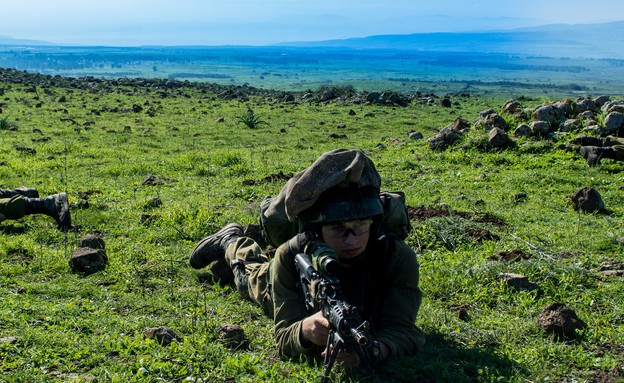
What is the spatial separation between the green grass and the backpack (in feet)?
2.54

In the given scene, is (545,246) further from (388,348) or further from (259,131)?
(259,131)

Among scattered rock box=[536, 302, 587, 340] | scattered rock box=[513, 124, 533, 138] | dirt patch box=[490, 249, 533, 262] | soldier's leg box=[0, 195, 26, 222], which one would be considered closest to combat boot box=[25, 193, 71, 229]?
soldier's leg box=[0, 195, 26, 222]

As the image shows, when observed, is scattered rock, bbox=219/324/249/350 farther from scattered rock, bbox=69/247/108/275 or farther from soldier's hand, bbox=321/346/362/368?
scattered rock, bbox=69/247/108/275

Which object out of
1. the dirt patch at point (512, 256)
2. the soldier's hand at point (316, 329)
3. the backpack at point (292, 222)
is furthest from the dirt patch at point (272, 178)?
the soldier's hand at point (316, 329)

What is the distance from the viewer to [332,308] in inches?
137

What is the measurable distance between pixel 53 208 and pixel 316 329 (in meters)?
5.39

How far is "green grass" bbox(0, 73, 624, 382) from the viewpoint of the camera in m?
4.36

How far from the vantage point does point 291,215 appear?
424 centimetres

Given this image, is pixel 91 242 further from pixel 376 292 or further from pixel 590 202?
pixel 590 202

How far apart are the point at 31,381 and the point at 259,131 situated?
15.3 meters

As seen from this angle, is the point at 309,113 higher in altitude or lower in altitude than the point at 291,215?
lower

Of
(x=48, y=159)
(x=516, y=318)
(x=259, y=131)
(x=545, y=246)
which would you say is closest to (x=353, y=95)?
(x=259, y=131)

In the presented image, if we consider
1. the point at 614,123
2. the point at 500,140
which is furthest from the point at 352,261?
the point at 614,123

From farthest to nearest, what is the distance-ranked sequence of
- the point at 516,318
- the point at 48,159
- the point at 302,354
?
1. the point at 48,159
2. the point at 516,318
3. the point at 302,354
